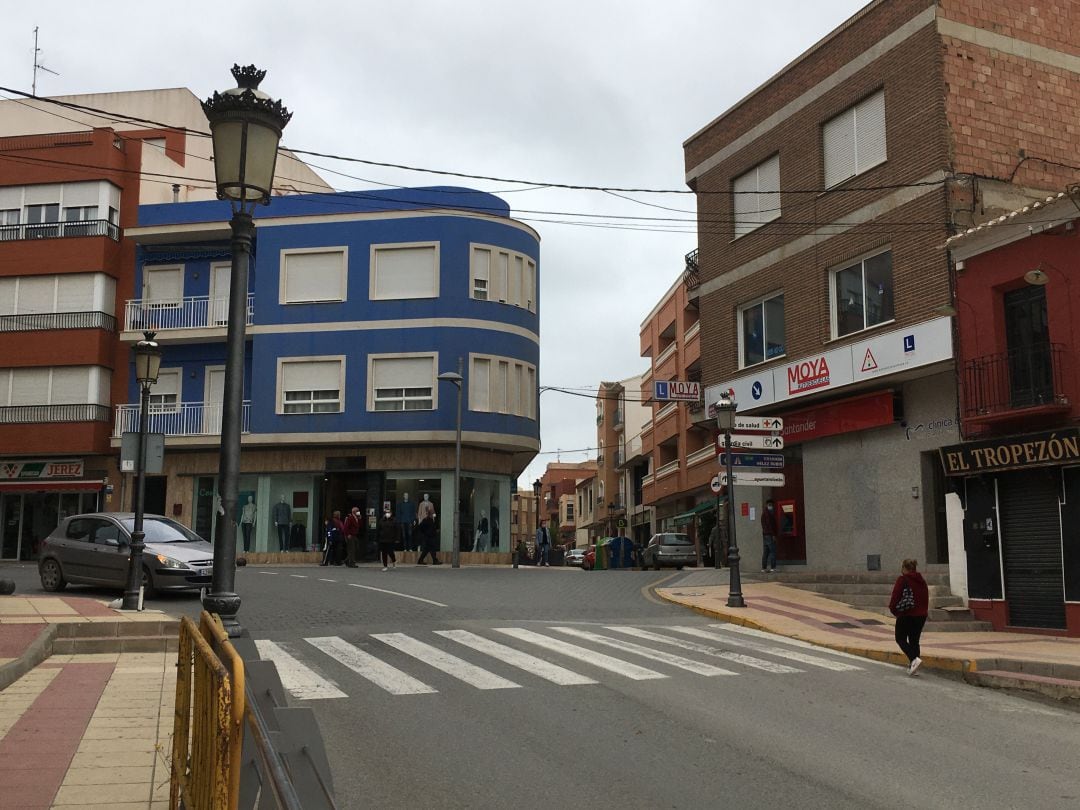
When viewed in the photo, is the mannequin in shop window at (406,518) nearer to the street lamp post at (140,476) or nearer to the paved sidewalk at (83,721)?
the street lamp post at (140,476)

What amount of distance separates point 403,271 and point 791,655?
976 inches

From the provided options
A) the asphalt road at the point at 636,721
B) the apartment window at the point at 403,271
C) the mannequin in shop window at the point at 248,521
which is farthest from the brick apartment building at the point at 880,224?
the mannequin in shop window at the point at 248,521

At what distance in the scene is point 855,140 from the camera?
2300 centimetres

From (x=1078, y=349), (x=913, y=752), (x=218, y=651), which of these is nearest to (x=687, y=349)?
(x=1078, y=349)

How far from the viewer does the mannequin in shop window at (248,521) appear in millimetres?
35469

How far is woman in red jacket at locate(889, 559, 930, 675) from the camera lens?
13039 mm

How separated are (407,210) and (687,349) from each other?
16.6m

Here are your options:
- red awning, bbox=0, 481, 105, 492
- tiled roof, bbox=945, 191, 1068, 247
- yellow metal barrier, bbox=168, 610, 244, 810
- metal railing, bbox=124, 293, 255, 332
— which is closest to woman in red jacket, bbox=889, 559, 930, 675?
tiled roof, bbox=945, 191, 1068, 247

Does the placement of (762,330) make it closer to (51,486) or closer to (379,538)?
(379,538)

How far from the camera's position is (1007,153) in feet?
69.4

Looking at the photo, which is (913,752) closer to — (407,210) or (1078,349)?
(1078,349)

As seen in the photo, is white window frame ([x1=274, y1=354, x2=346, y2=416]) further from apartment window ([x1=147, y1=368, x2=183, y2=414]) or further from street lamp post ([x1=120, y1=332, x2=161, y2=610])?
street lamp post ([x1=120, y1=332, x2=161, y2=610])

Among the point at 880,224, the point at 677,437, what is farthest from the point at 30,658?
the point at 677,437

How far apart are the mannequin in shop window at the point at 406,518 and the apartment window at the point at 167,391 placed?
8.95m
